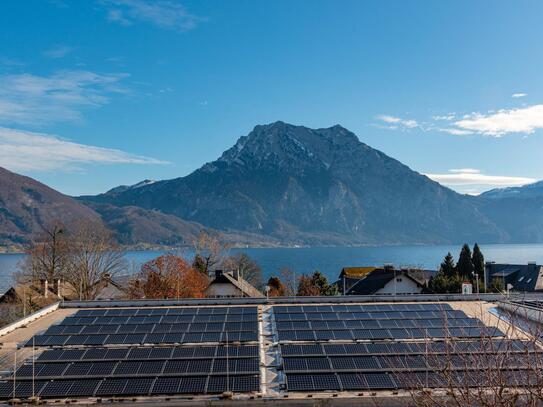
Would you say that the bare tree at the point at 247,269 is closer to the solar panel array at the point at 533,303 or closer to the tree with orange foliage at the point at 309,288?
the tree with orange foliage at the point at 309,288

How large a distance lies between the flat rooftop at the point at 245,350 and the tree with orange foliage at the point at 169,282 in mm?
31657

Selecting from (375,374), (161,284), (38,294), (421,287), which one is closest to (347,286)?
(421,287)

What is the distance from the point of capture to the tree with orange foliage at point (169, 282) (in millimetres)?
62969

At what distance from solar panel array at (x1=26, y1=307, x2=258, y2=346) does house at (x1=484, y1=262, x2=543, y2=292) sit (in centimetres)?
5296

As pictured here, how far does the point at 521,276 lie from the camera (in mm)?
76750

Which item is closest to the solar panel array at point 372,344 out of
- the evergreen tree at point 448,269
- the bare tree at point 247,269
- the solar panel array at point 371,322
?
the solar panel array at point 371,322

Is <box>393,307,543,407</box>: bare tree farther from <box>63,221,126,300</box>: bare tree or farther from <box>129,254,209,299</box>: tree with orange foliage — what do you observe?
<box>63,221,126,300</box>: bare tree

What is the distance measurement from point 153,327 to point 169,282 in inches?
1569

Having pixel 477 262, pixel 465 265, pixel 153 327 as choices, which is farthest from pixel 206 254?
pixel 153 327

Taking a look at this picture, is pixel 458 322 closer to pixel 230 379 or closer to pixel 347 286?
pixel 230 379

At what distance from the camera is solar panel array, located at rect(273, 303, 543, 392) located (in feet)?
64.2

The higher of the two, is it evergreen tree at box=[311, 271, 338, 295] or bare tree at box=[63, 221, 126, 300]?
bare tree at box=[63, 221, 126, 300]

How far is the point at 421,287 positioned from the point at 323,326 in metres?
42.9

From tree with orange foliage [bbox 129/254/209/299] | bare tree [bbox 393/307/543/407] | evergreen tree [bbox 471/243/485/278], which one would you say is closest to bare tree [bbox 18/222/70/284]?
tree with orange foliage [bbox 129/254/209/299]
